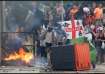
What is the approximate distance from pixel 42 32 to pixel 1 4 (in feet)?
8.73

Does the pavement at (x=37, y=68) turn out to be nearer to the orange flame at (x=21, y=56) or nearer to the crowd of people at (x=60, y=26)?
the orange flame at (x=21, y=56)

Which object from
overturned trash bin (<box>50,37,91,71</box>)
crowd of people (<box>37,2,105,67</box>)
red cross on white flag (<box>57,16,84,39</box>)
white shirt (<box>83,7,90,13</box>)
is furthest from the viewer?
white shirt (<box>83,7,90,13</box>)

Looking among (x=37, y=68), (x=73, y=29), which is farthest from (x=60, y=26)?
(x=37, y=68)

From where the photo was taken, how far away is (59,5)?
21.0 m

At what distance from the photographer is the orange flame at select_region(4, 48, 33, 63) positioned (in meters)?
18.0

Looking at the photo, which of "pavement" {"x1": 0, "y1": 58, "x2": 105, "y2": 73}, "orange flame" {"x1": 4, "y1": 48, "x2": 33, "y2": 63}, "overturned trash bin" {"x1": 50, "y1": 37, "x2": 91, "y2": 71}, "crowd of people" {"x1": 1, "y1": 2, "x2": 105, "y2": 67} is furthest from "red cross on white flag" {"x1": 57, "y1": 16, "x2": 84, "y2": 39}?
"overturned trash bin" {"x1": 50, "y1": 37, "x2": 91, "y2": 71}

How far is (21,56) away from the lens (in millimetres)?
18125

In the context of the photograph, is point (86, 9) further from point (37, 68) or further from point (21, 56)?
point (37, 68)

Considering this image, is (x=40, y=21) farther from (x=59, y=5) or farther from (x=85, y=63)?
(x=85, y=63)

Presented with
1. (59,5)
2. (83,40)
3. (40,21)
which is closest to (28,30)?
(40,21)

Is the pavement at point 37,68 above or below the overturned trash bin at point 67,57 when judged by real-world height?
below

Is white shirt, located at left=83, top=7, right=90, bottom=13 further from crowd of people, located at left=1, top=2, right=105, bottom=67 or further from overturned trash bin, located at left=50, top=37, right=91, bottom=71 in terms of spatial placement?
overturned trash bin, located at left=50, top=37, right=91, bottom=71

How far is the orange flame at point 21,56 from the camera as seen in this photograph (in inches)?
709

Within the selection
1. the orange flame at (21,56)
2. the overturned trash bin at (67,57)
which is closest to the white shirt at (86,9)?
the orange flame at (21,56)
